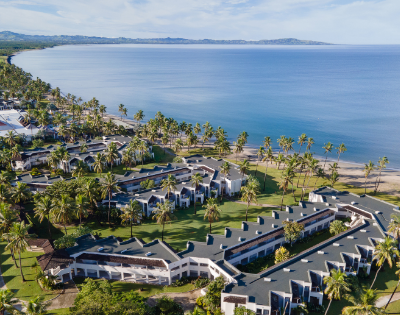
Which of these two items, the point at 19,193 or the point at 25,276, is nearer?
the point at 25,276

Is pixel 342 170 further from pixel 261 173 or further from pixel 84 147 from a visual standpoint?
pixel 84 147

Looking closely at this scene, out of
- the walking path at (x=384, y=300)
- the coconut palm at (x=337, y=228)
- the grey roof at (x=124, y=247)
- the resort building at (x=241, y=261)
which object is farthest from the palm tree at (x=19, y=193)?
the walking path at (x=384, y=300)

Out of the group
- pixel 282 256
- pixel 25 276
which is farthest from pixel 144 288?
pixel 282 256

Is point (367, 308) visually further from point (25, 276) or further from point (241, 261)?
point (25, 276)

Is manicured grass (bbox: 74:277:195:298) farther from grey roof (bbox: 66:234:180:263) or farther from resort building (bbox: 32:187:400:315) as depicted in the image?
grey roof (bbox: 66:234:180:263)

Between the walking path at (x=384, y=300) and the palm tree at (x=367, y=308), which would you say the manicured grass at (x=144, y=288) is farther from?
the walking path at (x=384, y=300)

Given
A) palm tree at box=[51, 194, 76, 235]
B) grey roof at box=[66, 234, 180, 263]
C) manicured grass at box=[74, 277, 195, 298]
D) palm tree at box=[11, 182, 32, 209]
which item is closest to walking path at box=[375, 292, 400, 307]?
manicured grass at box=[74, 277, 195, 298]

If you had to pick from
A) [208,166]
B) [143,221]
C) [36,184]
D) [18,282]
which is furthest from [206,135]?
[18,282]

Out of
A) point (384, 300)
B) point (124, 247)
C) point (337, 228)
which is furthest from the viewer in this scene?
point (337, 228)
